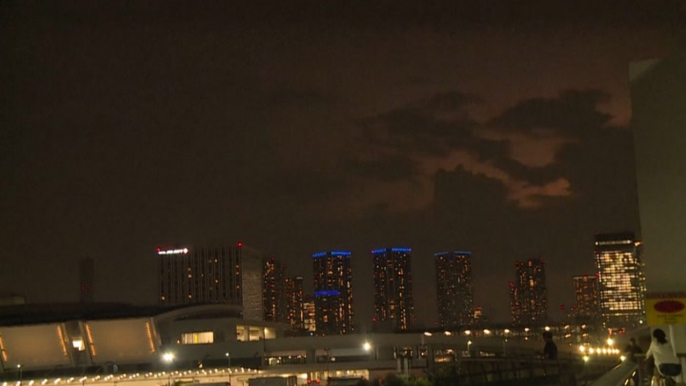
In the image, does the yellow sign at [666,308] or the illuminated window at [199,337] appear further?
the illuminated window at [199,337]

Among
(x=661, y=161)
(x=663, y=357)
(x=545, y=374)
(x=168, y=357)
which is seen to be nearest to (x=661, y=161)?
(x=661, y=161)

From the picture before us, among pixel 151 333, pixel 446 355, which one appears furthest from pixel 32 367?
pixel 446 355

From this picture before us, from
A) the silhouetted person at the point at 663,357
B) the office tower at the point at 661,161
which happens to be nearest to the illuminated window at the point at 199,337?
the office tower at the point at 661,161

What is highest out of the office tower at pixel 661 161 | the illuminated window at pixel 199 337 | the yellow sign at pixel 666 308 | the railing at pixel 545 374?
the office tower at pixel 661 161

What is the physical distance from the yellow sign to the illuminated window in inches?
2977

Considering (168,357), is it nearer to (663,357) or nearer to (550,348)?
(550,348)

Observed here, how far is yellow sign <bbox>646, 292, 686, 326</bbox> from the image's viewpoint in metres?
17.8

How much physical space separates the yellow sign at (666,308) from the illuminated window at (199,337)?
248 ft

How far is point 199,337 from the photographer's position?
90.7 metres

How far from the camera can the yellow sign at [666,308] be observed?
1784cm

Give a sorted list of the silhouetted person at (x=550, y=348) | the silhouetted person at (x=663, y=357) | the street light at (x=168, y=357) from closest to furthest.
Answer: the silhouetted person at (x=663, y=357)
the silhouetted person at (x=550, y=348)
the street light at (x=168, y=357)

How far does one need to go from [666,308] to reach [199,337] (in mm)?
76931

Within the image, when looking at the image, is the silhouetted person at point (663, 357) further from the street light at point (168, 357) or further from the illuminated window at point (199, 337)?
the illuminated window at point (199, 337)

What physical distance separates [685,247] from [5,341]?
77414 millimetres
